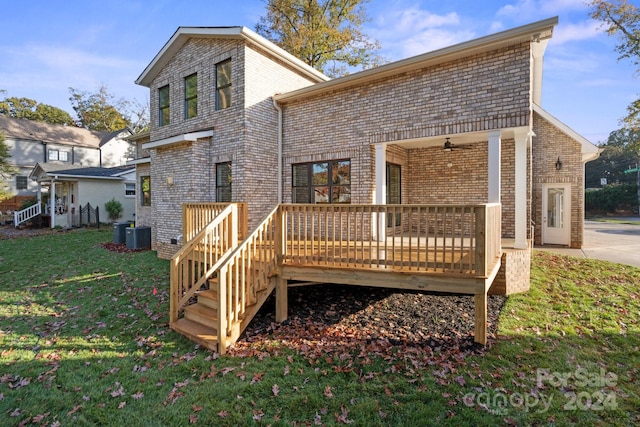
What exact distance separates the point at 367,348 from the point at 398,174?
241 inches

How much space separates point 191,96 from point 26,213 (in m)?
17.9

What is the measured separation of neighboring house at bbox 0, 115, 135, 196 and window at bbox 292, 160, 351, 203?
24.6 meters

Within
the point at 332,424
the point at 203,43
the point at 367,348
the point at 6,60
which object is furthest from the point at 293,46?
the point at 6,60

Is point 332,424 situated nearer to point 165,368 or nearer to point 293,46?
point 165,368

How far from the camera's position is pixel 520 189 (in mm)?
7582

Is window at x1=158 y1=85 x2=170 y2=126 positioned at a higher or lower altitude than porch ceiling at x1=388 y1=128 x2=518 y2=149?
higher

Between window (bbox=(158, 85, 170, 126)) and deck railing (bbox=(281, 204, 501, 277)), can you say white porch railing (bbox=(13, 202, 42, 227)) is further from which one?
deck railing (bbox=(281, 204, 501, 277))

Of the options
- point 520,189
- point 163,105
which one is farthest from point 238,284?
point 163,105

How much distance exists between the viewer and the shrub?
66.5ft

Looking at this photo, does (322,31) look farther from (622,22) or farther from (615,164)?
(615,164)

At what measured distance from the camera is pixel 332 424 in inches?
128

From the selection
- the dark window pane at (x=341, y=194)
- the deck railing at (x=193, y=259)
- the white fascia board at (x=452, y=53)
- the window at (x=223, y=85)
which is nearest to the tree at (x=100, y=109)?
the window at (x=223, y=85)

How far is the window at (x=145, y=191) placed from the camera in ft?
46.7

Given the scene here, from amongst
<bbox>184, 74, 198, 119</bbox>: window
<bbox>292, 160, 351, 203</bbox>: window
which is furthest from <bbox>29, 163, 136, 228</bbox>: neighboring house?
<bbox>292, 160, 351, 203</bbox>: window
